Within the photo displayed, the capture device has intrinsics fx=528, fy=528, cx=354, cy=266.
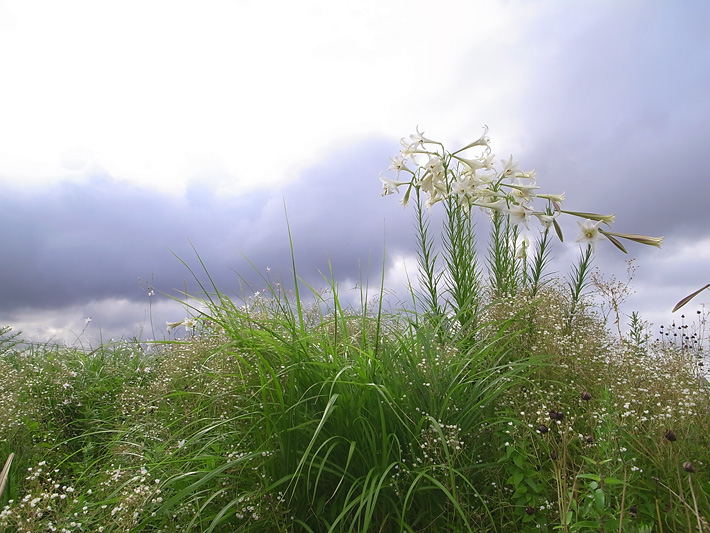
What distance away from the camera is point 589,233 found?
12.3 ft

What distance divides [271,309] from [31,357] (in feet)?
11.3

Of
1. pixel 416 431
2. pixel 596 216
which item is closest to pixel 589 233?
pixel 596 216

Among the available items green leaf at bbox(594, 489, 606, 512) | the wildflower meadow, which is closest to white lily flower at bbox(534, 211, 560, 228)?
the wildflower meadow

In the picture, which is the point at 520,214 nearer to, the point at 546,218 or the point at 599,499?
the point at 546,218

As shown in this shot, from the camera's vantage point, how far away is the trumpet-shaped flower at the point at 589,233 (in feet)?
12.2

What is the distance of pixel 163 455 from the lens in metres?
2.94

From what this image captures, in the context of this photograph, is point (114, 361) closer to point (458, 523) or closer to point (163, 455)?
point (163, 455)

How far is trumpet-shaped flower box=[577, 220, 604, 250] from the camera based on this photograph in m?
3.72

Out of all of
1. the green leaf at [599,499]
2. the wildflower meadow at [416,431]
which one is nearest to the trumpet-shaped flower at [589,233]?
the wildflower meadow at [416,431]

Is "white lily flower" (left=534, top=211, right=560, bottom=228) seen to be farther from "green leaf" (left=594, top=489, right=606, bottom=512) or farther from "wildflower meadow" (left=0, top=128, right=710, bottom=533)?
"green leaf" (left=594, top=489, right=606, bottom=512)

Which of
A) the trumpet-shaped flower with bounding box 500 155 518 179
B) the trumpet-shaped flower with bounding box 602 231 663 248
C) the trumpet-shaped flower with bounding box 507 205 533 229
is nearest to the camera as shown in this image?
the trumpet-shaped flower with bounding box 602 231 663 248

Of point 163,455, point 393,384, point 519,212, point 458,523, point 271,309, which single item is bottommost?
point 458,523

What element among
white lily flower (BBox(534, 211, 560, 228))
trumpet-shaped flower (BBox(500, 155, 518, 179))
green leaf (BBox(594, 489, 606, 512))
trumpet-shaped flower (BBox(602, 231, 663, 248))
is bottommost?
green leaf (BBox(594, 489, 606, 512))

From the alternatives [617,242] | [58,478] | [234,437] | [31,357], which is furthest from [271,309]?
[31,357]
